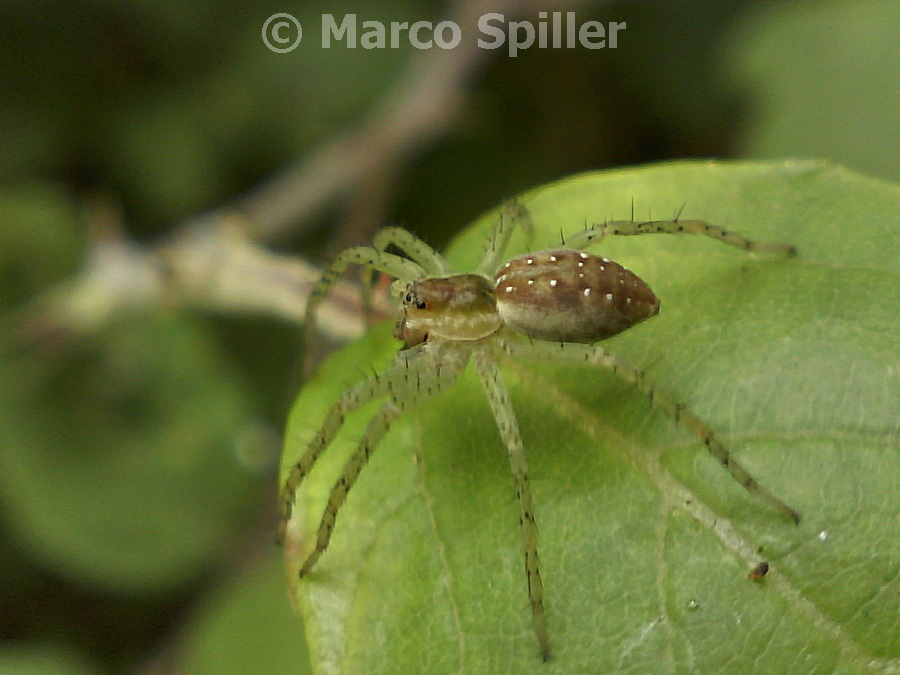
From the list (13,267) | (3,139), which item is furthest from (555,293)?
(3,139)

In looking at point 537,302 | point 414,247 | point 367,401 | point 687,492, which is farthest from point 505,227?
point 687,492

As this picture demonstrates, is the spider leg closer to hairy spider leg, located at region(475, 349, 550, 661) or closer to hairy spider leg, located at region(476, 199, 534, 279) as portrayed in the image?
hairy spider leg, located at region(476, 199, 534, 279)

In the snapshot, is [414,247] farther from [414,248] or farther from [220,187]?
[220,187]

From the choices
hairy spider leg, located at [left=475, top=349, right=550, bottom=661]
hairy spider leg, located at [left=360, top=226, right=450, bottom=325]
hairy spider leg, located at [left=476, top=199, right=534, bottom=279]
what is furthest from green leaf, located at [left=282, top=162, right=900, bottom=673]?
hairy spider leg, located at [left=360, top=226, right=450, bottom=325]

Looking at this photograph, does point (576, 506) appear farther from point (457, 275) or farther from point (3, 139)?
point (3, 139)

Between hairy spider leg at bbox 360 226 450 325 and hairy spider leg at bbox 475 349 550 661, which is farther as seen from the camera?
hairy spider leg at bbox 360 226 450 325
